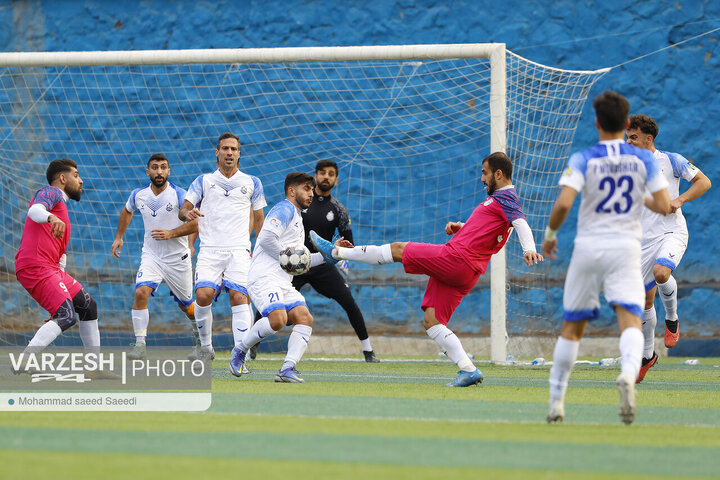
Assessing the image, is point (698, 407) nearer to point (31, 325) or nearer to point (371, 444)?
point (371, 444)

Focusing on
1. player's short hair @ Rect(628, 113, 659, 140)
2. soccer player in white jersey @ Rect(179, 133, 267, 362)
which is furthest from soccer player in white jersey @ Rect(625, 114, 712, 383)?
soccer player in white jersey @ Rect(179, 133, 267, 362)

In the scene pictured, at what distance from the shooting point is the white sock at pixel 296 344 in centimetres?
918

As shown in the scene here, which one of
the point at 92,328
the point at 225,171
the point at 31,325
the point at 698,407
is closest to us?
the point at 698,407

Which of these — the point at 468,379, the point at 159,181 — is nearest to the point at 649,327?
the point at 468,379

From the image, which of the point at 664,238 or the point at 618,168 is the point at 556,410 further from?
the point at 664,238

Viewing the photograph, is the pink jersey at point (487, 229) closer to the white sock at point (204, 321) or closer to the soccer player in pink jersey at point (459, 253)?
the soccer player in pink jersey at point (459, 253)

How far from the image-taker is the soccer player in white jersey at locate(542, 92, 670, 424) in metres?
6.23

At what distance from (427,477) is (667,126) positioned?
11.2 m

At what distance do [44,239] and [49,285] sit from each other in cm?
49

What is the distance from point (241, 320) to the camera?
1075 centimetres

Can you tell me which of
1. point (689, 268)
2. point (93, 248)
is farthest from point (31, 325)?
point (689, 268)

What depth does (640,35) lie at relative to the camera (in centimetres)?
1446

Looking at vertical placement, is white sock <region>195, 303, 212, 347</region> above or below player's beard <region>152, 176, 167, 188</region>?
below

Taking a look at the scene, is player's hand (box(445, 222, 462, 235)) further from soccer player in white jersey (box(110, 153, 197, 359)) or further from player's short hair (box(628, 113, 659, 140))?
soccer player in white jersey (box(110, 153, 197, 359))
